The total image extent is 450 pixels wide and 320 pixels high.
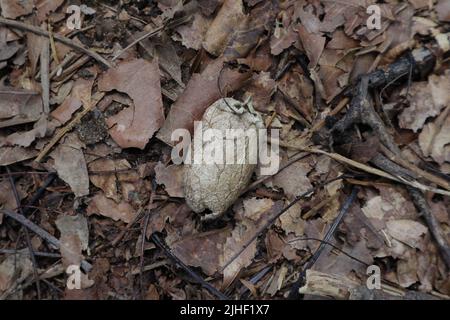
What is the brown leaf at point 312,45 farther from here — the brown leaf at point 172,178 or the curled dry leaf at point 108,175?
the curled dry leaf at point 108,175

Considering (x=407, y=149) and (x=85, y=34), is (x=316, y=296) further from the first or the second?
(x=85, y=34)

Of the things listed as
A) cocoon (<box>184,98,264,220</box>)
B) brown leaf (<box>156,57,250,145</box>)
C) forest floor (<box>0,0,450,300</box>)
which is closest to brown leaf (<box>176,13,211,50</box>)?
forest floor (<box>0,0,450,300</box>)

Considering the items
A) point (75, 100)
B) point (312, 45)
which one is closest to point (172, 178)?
point (75, 100)

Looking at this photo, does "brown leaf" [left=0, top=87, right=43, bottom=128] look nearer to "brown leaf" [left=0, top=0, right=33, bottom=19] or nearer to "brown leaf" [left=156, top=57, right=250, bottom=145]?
"brown leaf" [left=0, top=0, right=33, bottom=19]

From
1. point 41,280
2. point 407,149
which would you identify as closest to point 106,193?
point 41,280

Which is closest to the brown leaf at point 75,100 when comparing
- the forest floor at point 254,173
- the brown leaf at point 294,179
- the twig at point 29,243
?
the forest floor at point 254,173

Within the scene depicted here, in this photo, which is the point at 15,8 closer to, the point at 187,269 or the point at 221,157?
the point at 221,157

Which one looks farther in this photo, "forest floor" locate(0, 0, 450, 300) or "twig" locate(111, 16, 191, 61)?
"twig" locate(111, 16, 191, 61)
